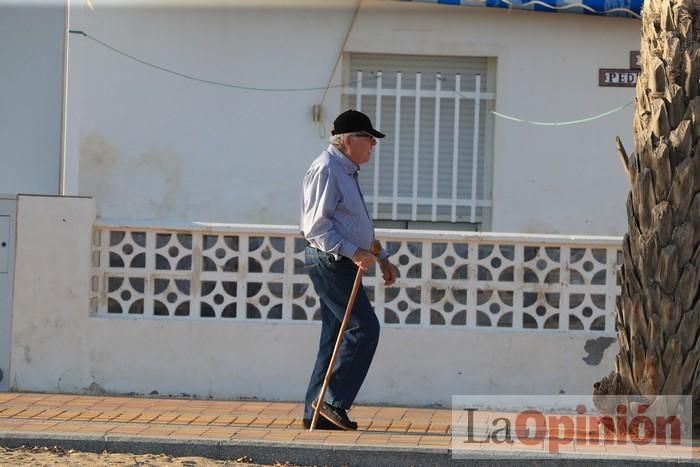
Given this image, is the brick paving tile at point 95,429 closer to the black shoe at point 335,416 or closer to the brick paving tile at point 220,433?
the brick paving tile at point 220,433

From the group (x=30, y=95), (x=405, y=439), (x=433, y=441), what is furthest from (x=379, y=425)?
(x=30, y=95)

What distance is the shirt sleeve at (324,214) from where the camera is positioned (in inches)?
268

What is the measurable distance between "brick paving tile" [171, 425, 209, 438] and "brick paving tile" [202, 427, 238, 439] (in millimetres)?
34

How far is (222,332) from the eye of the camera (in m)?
8.48

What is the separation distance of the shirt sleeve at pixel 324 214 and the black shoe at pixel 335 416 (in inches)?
34.9

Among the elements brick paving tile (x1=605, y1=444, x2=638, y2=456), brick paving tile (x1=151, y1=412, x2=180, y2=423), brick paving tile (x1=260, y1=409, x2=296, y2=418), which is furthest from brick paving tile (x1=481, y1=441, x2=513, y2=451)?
brick paving tile (x1=151, y1=412, x2=180, y2=423)

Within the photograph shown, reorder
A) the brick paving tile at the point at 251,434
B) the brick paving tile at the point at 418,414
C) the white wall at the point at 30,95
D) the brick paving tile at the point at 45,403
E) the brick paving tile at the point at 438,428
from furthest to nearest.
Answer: the white wall at the point at 30,95 < the brick paving tile at the point at 45,403 < the brick paving tile at the point at 418,414 < the brick paving tile at the point at 438,428 < the brick paving tile at the point at 251,434

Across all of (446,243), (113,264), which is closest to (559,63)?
(446,243)

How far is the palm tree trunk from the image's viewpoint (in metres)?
6.68

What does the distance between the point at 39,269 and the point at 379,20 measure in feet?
13.3

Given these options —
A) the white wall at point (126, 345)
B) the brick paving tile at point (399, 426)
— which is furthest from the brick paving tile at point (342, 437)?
the white wall at point (126, 345)

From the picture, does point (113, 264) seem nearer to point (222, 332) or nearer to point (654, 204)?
point (222, 332)

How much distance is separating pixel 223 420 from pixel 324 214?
148cm

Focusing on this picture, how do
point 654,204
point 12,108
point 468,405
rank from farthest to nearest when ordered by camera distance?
point 12,108
point 468,405
point 654,204
